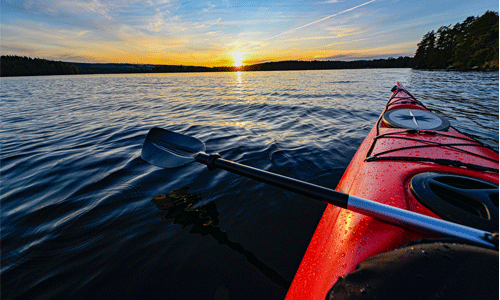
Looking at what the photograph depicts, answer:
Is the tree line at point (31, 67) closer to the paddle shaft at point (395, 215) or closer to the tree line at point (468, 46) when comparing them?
the paddle shaft at point (395, 215)

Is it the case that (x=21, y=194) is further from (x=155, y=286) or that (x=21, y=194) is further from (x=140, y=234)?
(x=155, y=286)

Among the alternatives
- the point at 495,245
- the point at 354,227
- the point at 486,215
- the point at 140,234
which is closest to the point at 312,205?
the point at 354,227

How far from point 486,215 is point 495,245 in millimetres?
478

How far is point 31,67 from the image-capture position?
81.1 metres

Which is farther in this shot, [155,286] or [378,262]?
[155,286]

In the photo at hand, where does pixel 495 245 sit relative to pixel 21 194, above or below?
above

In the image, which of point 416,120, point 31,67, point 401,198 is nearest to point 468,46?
point 416,120

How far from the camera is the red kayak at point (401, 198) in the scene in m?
1.12

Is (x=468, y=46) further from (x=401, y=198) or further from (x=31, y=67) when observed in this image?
(x=31, y=67)

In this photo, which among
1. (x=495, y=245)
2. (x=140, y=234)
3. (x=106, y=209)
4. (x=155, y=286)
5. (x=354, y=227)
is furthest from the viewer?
(x=106, y=209)

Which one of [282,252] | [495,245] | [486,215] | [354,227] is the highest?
[495,245]

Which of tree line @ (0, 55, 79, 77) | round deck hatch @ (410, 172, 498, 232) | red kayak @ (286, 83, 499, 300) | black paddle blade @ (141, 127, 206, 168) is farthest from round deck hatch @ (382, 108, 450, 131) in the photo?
tree line @ (0, 55, 79, 77)

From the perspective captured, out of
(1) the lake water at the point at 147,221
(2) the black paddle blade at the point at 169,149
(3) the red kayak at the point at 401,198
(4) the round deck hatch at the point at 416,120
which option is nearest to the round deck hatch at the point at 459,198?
(3) the red kayak at the point at 401,198

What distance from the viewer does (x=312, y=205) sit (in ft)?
8.57
